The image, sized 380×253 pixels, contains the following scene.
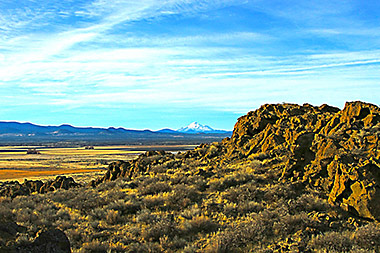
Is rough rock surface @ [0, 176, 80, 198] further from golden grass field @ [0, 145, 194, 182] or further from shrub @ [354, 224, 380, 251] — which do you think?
golden grass field @ [0, 145, 194, 182]

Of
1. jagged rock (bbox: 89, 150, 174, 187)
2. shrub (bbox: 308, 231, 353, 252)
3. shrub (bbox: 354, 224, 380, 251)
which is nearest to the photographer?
shrub (bbox: 308, 231, 353, 252)

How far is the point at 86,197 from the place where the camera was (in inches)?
510

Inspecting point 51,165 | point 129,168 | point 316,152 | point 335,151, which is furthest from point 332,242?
point 51,165

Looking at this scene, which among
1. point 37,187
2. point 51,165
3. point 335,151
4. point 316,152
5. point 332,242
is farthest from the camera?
point 51,165

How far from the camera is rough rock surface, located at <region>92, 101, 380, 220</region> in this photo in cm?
923

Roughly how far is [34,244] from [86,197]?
20.4 ft

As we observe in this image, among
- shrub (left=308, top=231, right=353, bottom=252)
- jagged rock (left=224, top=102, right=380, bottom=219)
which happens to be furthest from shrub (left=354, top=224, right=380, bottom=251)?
jagged rock (left=224, top=102, right=380, bottom=219)

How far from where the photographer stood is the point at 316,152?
11.9 m

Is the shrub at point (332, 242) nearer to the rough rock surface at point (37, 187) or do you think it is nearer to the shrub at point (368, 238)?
the shrub at point (368, 238)

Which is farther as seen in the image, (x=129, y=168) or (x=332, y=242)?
(x=129, y=168)

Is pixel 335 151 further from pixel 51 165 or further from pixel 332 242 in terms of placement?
pixel 51 165

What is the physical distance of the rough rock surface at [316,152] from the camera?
9227mm

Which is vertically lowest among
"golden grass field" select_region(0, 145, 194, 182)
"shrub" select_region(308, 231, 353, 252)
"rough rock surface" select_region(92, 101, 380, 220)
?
"golden grass field" select_region(0, 145, 194, 182)

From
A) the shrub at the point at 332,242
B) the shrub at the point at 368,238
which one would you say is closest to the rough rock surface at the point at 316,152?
the shrub at the point at 368,238
